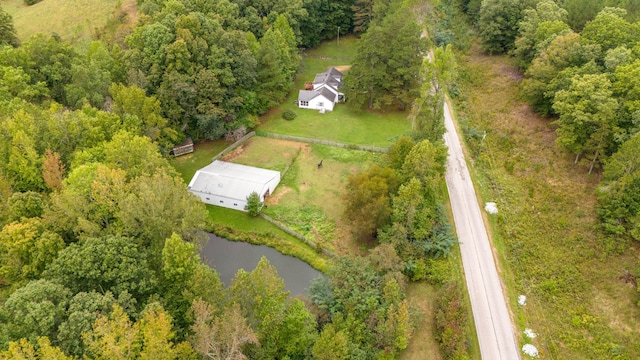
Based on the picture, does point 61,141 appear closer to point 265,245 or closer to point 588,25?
point 265,245

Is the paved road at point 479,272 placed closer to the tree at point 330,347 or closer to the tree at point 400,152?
the tree at point 400,152

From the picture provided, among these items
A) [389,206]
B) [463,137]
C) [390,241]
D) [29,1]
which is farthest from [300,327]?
[29,1]

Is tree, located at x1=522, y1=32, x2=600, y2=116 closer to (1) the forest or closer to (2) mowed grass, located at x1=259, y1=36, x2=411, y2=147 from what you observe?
(1) the forest

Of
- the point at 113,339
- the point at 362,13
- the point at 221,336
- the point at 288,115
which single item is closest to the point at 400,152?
the point at 288,115

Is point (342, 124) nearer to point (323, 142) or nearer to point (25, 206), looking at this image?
point (323, 142)

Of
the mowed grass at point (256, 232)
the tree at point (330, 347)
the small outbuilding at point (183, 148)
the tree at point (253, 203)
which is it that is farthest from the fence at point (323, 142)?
the tree at point (330, 347)

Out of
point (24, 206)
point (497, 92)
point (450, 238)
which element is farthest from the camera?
point (497, 92)

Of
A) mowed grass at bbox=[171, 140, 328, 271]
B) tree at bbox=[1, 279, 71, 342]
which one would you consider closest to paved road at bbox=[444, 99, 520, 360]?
mowed grass at bbox=[171, 140, 328, 271]
